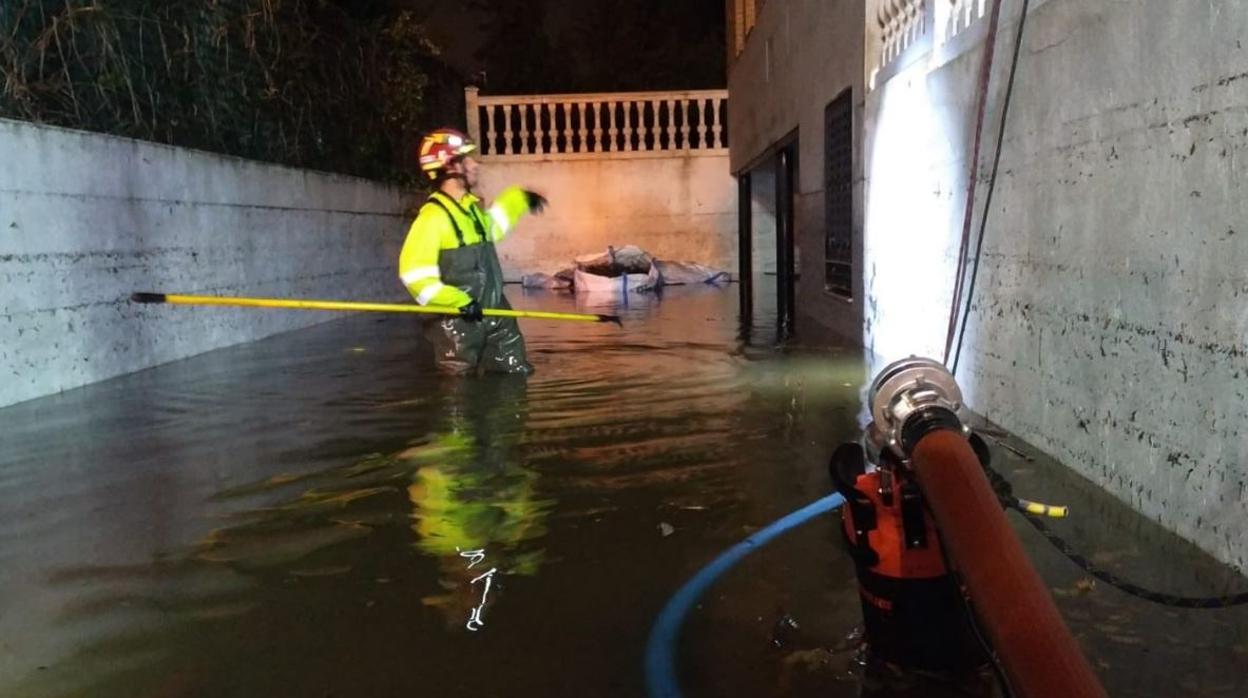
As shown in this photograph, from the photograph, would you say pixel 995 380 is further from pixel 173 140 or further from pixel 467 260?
pixel 173 140

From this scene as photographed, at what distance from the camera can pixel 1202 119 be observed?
276 centimetres

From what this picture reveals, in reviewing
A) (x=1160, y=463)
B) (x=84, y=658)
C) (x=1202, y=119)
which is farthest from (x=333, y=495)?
(x=1202, y=119)

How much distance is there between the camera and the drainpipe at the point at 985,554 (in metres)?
1.51

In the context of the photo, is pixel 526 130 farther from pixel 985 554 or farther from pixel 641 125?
pixel 985 554

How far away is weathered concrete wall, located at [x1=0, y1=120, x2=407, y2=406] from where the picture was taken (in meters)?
6.12

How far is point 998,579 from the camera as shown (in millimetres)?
1644

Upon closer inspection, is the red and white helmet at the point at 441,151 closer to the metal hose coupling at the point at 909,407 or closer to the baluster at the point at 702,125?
the metal hose coupling at the point at 909,407

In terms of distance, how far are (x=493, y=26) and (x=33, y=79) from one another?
16.0m

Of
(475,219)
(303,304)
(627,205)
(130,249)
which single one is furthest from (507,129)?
(303,304)

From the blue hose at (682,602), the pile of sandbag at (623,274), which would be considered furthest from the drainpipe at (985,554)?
the pile of sandbag at (623,274)

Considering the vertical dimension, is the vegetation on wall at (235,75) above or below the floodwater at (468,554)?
above

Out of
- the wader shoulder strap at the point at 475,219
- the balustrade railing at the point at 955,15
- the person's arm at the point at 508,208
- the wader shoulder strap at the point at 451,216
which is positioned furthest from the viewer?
the person's arm at the point at 508,208

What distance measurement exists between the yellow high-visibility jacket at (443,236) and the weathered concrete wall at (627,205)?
36.5ft

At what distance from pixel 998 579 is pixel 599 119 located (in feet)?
54.8
